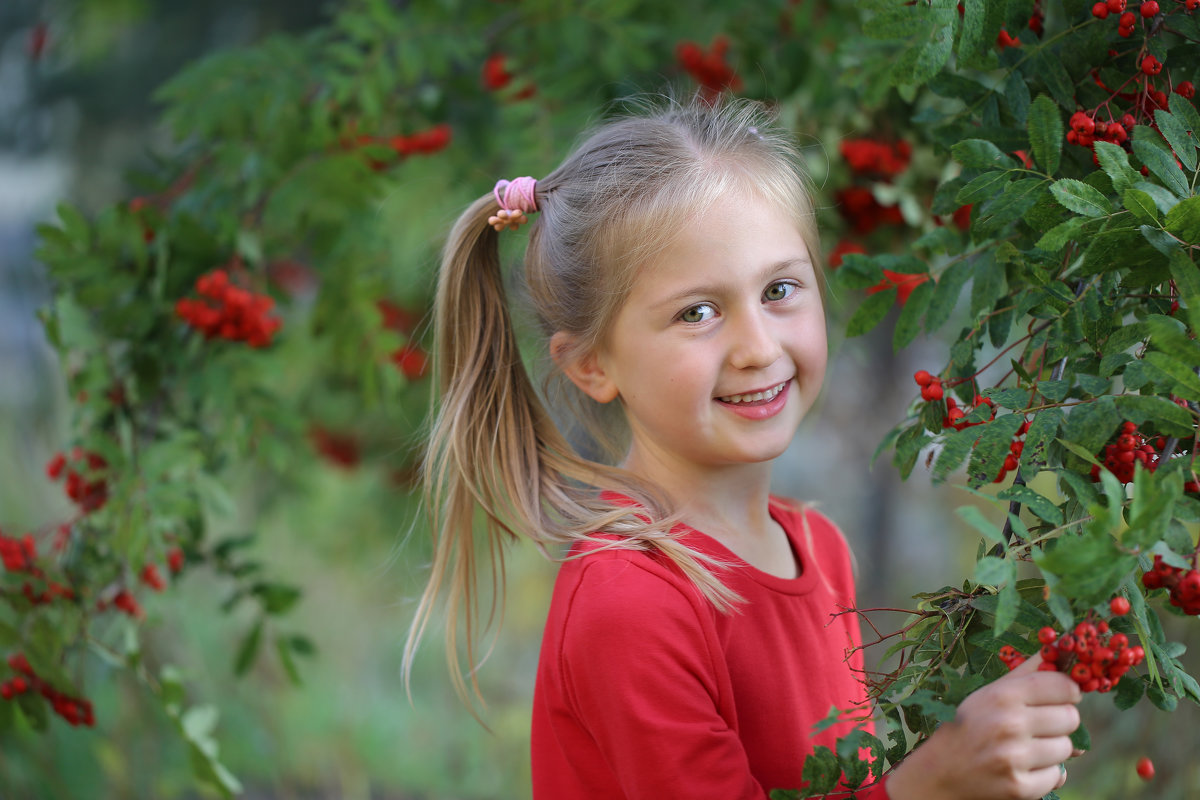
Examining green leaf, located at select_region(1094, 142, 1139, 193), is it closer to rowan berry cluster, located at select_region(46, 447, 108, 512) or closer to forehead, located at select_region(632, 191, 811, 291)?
forehead, located at select_region(632, 191, 811, 291)

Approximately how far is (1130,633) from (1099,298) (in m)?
0.33

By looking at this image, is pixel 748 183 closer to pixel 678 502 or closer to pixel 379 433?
pixel 678 502

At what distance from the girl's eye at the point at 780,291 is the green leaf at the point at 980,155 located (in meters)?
0.25

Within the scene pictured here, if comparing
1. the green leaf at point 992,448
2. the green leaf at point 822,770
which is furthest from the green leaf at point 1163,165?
the green leaf at point 822,770

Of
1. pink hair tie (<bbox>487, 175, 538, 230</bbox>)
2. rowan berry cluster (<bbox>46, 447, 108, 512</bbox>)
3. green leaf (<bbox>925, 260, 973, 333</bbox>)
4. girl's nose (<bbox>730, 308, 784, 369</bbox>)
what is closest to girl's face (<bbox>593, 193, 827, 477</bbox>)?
girl's nose (<bbox>730, 308, 784, 369</bbox>)

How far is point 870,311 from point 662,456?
331mm

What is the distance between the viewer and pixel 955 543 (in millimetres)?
4352

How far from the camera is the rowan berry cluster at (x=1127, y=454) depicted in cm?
95

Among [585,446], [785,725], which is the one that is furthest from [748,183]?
[785,725]

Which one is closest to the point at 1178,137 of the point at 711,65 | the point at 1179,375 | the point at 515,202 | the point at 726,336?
the point at 1179,375

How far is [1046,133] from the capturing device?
1.06 meters

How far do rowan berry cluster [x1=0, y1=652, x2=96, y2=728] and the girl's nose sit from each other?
137cm

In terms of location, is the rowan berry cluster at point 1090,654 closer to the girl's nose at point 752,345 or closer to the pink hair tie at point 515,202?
the girl's nose at point 752,345

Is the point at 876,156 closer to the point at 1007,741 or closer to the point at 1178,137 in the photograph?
the point at 1178,137
